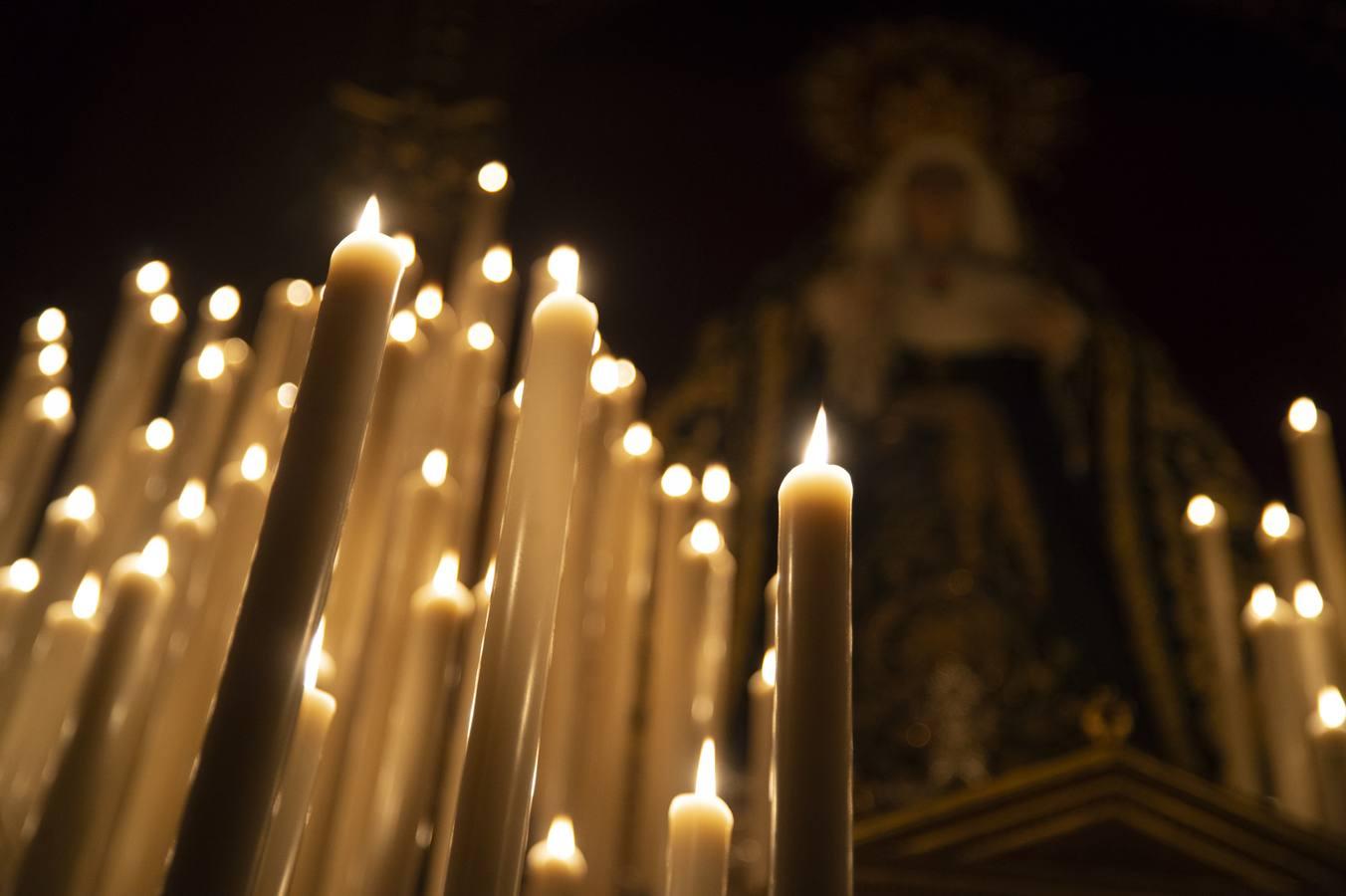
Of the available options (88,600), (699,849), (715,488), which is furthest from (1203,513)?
(88,600)

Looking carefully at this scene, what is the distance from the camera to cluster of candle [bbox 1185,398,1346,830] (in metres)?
0.73

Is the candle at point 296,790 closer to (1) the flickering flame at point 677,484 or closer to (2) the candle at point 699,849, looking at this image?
(2) the candle at point 699,849

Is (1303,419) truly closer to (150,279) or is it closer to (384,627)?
(384,627)

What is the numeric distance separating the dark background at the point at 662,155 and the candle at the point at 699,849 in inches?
45.5

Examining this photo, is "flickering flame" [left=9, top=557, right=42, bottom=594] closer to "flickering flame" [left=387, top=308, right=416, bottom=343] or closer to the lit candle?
"flickering flame" [left=387, top=308, right=416, bottom=343]

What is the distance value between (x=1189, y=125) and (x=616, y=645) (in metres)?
1.55

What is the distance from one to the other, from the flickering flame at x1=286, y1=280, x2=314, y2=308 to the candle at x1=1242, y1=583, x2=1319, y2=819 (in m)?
0.67

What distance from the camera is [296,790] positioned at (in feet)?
1.59

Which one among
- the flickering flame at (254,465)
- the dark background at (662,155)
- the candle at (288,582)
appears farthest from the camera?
the dark background at (662,155)

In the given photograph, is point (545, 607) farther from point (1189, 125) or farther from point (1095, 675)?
point (1189, 125)

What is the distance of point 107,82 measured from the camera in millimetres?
1697

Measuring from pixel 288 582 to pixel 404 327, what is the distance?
0.40m

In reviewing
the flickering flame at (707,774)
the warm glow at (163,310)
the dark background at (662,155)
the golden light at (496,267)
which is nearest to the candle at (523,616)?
the flickering flame at (707,774)

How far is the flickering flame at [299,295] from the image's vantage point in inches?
35.7
